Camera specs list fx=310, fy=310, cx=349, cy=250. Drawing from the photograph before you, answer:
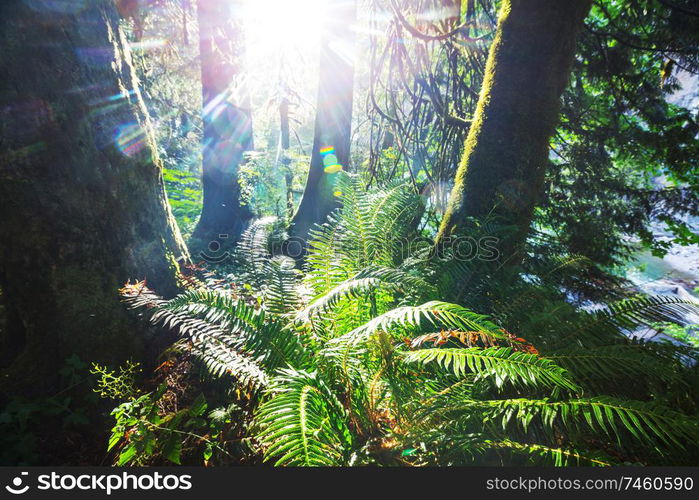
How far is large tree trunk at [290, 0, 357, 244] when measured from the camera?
425 cm

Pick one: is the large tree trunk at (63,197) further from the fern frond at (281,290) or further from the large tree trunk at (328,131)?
the large tree trunk at (328,131)

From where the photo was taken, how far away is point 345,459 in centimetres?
127

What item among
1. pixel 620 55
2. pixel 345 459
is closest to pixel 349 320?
pixel 345 459

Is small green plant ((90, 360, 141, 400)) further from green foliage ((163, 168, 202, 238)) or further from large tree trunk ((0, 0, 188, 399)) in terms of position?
green foliage ((163, 168, 202, 238))

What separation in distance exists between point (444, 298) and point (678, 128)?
156 inches

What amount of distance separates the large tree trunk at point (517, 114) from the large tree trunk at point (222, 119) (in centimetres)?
452

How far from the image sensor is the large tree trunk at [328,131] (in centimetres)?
425

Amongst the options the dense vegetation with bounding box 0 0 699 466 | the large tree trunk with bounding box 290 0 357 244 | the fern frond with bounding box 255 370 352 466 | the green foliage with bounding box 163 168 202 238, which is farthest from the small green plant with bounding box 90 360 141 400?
the green foliage with bounding box 163 168 202 238

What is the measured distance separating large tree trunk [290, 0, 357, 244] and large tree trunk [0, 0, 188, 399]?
102 inches

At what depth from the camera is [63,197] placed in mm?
1895

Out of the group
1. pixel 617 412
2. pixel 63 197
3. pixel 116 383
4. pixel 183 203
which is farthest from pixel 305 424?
pixel 183 203

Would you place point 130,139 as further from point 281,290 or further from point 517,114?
point 517,114

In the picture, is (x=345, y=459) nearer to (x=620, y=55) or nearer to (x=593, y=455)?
(x=593, y=455)

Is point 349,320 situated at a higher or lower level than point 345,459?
higher
